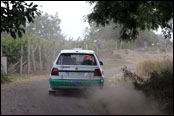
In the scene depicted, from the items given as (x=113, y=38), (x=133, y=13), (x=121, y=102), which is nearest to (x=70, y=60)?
(x=121, y=102)

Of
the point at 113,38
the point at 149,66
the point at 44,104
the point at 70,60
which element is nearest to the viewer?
the point at 44,104

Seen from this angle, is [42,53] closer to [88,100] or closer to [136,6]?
[88,100]

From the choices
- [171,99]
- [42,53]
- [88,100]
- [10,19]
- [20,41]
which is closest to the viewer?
[171,99]

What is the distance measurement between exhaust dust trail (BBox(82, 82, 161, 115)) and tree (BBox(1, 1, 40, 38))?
3.08 m

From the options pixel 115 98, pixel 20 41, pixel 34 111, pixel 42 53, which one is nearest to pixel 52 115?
pixel 34 111

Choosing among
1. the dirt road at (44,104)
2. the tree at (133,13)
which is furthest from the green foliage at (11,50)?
the tree at (133,13)

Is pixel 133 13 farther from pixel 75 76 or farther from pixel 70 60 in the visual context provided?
pixel 70 60

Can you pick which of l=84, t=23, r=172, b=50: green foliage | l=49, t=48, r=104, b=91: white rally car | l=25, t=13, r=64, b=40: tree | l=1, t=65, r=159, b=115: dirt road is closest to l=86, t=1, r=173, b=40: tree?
l=1, t=65, r=159, b=115: dirt road

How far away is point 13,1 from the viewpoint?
9273 millimetres

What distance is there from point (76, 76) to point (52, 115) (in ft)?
9.78

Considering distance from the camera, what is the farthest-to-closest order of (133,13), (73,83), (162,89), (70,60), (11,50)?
(11,50) < (70,60) < (73,83) < (162,89) < (133,13)

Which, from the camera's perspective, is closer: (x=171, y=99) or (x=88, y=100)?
(x=171, y=99)

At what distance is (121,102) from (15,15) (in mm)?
3978

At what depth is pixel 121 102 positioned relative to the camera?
28.9 feet
